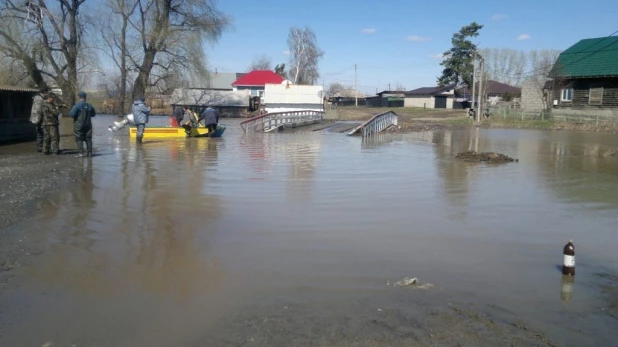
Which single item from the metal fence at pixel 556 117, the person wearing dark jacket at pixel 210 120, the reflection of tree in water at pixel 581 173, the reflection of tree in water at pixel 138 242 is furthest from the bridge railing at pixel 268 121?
the metal fence at pixel 556 117

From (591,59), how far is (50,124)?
45.0 meters

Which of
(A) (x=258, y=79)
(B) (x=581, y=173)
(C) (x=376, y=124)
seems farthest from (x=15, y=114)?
(A) (x=258, y=79)

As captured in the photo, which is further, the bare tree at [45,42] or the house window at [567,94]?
the house window at [567,94]

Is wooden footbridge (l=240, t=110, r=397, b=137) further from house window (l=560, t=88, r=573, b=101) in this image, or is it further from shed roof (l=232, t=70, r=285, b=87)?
shed roof (l=232, t=70, r=285, b=87)

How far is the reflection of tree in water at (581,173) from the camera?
11.1 m

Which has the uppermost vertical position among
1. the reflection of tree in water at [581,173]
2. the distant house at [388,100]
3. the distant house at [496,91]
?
the distant house at [496,91]

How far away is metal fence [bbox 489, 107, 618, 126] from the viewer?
3766 cm

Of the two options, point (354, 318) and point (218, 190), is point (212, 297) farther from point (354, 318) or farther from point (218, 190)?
point (218, 190)

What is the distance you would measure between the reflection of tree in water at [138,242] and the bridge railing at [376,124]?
17.2 meters

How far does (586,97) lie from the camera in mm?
45062

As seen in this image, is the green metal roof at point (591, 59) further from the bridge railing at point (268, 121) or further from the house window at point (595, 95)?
the bridge railing at point (268, 121)

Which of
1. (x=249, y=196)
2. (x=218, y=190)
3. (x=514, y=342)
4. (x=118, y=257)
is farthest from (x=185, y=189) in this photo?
(x=514, y=342)

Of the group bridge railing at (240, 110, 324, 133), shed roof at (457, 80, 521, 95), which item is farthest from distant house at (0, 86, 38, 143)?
shed roof at (457, 80, 521, 95)

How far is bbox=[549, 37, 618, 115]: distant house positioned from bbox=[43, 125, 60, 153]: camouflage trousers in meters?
40.9
